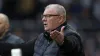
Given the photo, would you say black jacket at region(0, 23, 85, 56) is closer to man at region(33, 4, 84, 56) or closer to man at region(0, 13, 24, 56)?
man at region(33, 4, 84, 56)

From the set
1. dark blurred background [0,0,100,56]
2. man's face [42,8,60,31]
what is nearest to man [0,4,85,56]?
man's face [42,8,60,31]

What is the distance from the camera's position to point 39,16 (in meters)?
15.2

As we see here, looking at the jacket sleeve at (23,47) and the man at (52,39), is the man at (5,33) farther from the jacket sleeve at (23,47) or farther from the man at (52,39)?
the man at (52,39)

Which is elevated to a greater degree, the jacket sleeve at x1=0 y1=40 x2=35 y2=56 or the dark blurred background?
the jacket sleeve at x1=0 y1=40 x2=35 y2=56

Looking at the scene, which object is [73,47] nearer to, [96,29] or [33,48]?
[33,48]

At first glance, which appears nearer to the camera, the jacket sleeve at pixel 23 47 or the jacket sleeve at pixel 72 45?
the jacket sleeve at pixel 72 45

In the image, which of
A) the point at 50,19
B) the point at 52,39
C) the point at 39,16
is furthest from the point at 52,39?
the point at 39,16

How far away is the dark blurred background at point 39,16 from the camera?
1389 centimetres

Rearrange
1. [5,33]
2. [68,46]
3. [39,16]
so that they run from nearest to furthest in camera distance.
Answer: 1. [68,46]
2. [5,33]
3. [39,16]

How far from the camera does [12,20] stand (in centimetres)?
1489

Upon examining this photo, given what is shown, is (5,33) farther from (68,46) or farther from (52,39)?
(68,46)

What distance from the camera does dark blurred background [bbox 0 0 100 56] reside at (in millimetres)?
13891

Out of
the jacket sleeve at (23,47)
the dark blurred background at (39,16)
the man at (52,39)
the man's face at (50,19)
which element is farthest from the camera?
the dark blurred background at (39,16)

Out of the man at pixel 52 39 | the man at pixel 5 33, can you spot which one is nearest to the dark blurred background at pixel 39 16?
the man at pixel 5 33
